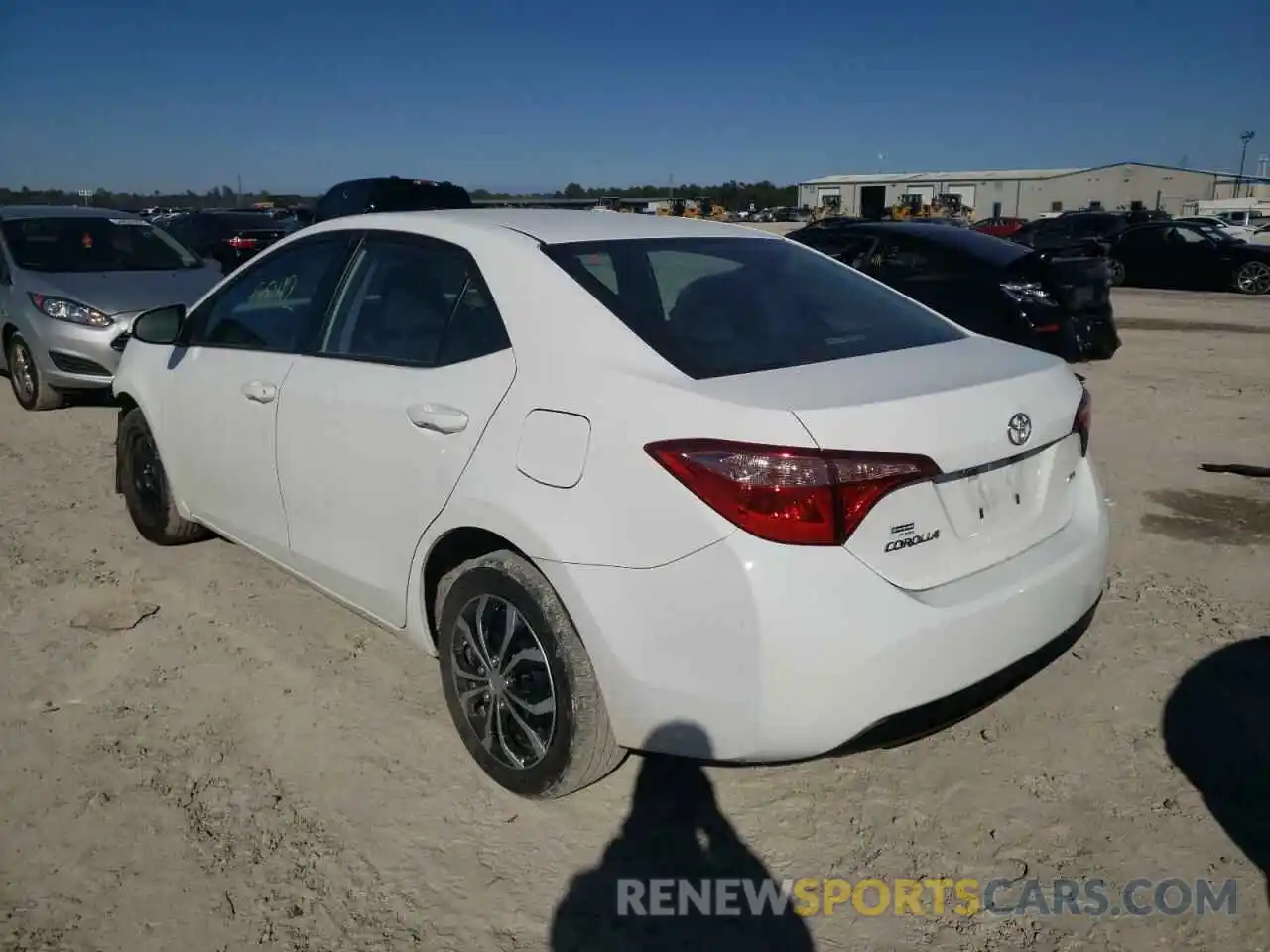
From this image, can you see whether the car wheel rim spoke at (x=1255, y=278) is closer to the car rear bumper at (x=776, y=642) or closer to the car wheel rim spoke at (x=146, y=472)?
the car rear bumper at (x=776, y=642)

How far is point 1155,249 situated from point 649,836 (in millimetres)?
20141

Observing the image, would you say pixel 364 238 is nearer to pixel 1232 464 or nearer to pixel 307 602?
pixel 307 602

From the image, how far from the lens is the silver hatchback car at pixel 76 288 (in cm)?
770

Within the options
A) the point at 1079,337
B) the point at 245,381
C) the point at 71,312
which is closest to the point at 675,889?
the point at 245,381

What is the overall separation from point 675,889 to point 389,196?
1219cm

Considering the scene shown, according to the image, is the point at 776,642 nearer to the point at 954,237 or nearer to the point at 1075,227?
the point at 954,237

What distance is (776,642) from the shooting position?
2189mm

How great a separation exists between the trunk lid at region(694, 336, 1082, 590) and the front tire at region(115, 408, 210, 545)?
3.26m

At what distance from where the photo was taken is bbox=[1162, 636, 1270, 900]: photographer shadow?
107 inches

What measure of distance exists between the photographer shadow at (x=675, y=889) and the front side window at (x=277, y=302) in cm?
203

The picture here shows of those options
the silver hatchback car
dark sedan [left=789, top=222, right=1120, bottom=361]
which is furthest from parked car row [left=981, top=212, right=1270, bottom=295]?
the silver hatchback car

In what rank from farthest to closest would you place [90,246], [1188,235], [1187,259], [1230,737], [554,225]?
1. [1188,235]
2. [1187,259]
3. [90,246]
4. [554,225]
5. [1230,737]

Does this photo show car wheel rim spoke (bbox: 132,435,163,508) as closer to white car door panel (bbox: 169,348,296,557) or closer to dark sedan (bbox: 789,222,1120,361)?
white car door panel (bbox: 169,348,296,557)

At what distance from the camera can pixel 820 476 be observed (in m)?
2.20
